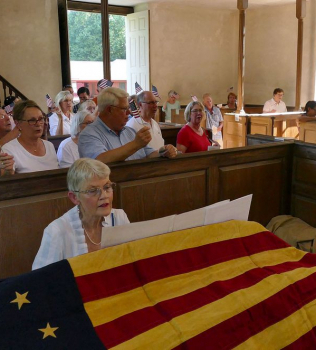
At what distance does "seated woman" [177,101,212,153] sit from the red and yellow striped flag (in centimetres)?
181

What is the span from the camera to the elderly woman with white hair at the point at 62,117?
205 inches

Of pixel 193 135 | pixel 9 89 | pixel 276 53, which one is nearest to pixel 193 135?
pixel 193 135

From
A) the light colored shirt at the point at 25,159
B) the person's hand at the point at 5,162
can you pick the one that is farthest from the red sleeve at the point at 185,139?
the person's hand at the point at 5,162

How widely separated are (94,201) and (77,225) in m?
0.14

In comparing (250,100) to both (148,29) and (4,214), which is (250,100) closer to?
(148,29)

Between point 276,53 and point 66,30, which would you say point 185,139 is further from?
point 276,53

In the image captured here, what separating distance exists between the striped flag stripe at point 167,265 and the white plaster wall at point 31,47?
725 cm

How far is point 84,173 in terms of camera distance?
1.95 m

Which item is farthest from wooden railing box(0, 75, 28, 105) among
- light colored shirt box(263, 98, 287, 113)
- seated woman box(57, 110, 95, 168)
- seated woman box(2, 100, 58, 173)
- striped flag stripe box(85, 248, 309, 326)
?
Result: striped flag stripe box(85, 248, 309, 326)

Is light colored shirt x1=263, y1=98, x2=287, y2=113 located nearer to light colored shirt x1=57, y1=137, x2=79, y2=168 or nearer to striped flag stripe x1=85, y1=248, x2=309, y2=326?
light colored shirt x1=57, y1=137, x2=79, y2=168

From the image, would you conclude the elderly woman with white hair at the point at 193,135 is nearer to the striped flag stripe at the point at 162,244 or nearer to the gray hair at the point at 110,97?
the gray hair at the point at 110,97

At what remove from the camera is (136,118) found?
11.4ft

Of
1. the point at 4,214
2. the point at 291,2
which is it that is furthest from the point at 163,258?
the point at 291,2

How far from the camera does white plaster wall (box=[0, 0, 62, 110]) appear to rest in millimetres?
8016
